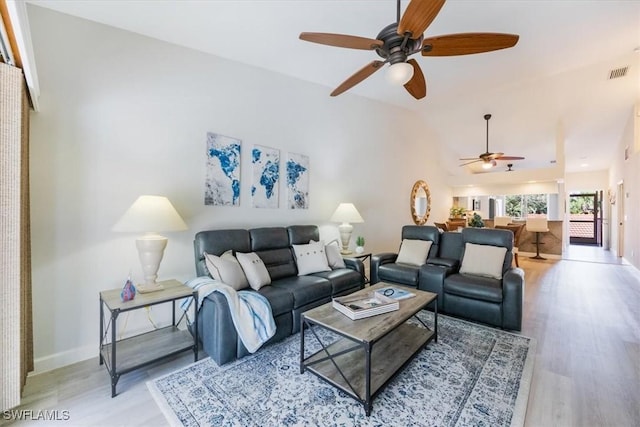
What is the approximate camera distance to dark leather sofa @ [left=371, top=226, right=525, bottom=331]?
9.08ft

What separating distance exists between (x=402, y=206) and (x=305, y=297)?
381cm

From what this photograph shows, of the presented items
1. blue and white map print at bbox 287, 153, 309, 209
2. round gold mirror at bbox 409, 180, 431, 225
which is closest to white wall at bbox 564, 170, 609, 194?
round gold mirror at bbox 409, 180, 431, 225

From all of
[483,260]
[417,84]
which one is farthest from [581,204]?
[417,84]

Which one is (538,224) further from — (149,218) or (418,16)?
(149,218)

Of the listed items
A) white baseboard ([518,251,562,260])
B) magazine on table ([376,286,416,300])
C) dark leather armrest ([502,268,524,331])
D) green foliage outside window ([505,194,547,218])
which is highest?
green foliage outside window ([505,194,547,218])

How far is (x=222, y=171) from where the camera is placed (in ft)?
10.1

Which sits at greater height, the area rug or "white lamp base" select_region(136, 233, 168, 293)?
"white lamp base" select_region(136, 233, 168, 293)

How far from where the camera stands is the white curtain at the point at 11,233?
1619mm

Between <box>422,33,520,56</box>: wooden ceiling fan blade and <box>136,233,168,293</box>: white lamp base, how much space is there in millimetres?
2585

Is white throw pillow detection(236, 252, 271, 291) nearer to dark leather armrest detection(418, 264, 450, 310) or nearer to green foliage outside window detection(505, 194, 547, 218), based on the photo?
dark leather armrest detection(418, 264, 450, 310)

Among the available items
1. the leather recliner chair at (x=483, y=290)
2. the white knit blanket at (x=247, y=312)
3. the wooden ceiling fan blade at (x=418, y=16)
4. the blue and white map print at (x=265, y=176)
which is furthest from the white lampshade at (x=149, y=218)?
the leather recliner chair at (x=483, y=290)

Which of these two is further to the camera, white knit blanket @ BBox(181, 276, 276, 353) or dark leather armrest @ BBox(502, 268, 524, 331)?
dark leather armrest @ BBox(502, 268, 524, 331)

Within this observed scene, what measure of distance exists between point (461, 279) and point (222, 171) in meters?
2.96

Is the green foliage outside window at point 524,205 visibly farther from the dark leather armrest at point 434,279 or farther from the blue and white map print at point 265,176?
the blue and white map print at point 265,176
